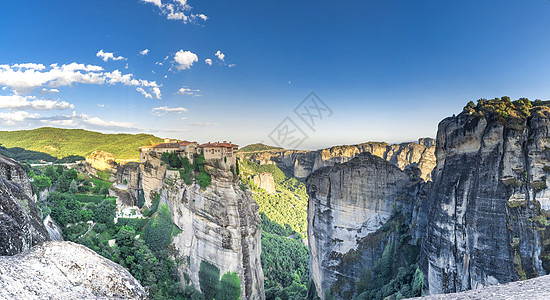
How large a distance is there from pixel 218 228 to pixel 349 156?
161 feet

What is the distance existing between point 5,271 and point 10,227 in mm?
1891

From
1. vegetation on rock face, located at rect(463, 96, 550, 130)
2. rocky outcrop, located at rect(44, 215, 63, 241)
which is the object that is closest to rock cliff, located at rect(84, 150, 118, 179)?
rocky outcrop, located at rect(44, 215, 63, 241)

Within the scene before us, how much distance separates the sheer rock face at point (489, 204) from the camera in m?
11.0

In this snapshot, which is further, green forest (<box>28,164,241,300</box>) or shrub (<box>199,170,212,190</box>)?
shrub (<box>199,170,212,190</box>)

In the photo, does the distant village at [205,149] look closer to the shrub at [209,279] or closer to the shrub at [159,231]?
the shrub at [159,231]

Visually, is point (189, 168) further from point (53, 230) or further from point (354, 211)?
point (354, 211)

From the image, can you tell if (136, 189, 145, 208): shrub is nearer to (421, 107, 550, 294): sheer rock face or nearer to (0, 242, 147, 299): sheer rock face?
(0, 242, 147, 299): sheer rock face

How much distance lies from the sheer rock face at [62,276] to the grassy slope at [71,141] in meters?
64.5

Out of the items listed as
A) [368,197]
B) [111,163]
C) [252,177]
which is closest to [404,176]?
[368,197]

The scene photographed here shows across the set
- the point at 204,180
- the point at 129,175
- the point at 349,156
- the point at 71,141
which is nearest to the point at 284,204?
the point at 349,156

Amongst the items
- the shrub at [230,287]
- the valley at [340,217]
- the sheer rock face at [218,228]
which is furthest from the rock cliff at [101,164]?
the shrub at [230,287]

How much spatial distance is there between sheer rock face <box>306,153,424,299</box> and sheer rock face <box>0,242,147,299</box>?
66.9 feet

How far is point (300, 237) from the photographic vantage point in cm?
5272

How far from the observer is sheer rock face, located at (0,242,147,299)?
3.23 meters
